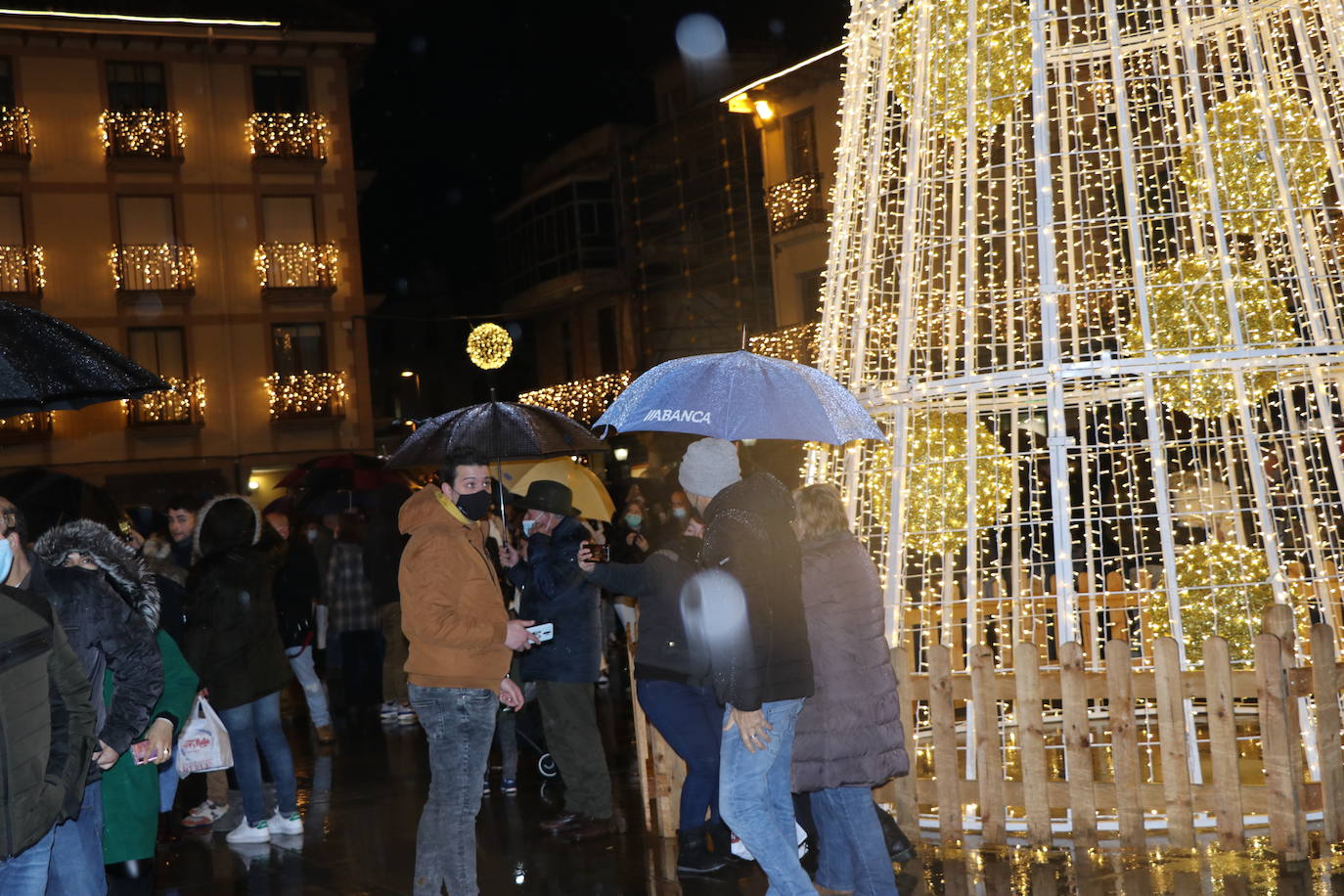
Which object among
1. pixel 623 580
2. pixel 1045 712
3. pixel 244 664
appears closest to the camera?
pixel 623 580

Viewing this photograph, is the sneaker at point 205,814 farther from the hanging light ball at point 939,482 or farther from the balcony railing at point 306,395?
the balcony railing at point 306,395

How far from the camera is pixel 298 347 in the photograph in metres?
29.4

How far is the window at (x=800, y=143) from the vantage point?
87.8ft

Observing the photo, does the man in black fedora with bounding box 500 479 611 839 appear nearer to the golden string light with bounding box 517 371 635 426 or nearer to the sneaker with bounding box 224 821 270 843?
the sneaker with bounding box 224 821 270 843

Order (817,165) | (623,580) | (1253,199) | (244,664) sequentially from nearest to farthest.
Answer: (623,580) → (1253,199) → (244,664) → (817,165)

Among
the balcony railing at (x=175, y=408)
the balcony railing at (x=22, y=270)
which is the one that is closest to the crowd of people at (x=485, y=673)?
the balcony railing at (x=175, y=408)

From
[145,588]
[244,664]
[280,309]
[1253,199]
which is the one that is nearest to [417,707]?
[145,588]

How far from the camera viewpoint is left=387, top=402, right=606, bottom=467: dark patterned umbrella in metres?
8.34

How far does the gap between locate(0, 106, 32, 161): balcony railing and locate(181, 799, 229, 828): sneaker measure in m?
21.4

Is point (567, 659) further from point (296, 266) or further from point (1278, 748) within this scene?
point (296, 266)

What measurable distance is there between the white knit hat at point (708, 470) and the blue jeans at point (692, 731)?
5.48 ft

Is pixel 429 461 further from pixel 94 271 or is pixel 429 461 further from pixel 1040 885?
pixel 94 271

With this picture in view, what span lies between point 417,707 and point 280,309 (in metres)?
24.3

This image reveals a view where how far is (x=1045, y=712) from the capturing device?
412 inches
